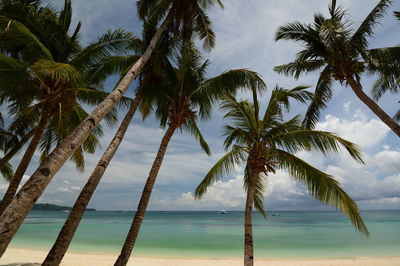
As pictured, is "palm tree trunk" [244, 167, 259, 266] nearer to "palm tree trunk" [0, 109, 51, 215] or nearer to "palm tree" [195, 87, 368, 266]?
"palm tree" [195, 87, 368, 266]

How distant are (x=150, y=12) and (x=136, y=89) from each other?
2.85 meters

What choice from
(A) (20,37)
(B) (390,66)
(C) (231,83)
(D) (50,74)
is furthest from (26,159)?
(B) (390,66)

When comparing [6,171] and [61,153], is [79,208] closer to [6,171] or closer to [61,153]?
[61,153]

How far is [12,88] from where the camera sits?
8.05 m

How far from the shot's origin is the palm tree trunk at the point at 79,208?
480cm

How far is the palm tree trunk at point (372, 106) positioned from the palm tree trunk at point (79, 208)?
8194mm

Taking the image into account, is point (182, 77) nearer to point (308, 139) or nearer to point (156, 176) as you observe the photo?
point (156, 176)

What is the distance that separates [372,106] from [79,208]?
993cm

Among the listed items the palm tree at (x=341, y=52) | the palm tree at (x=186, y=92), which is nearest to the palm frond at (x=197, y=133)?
the palm tree at (x=186, y=92)

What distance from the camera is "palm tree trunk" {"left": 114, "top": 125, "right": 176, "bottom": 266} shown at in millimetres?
6824

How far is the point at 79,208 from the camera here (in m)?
5.49

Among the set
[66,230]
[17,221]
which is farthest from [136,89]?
[17,221]

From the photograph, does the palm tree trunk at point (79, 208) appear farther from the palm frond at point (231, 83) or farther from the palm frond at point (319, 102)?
the palm frond at point (319, 102)

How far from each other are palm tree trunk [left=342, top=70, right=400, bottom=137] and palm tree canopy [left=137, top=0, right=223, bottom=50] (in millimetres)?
5285
